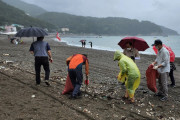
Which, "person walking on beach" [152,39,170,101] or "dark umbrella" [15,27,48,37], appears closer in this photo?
"person walking on beach" [152,39,170,101]

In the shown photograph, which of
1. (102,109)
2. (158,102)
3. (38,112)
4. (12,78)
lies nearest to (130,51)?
(158,102)

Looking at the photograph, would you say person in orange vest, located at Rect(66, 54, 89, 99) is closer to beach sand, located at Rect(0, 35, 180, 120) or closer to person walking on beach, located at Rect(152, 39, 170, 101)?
beach sand, located at Rect(0, 35, 180, 120)

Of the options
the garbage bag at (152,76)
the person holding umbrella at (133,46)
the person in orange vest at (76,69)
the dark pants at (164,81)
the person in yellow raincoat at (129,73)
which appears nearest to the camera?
the person in yellow raincoat at (129,73)

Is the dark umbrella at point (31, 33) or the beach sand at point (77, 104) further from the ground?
the dark umbrella at point (31, 33)

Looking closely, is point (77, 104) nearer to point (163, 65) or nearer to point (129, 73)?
point (129, 73)

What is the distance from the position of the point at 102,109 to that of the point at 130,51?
9.22 feet

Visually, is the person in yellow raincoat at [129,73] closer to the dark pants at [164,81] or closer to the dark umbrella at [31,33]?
the dark pants at [164,81]

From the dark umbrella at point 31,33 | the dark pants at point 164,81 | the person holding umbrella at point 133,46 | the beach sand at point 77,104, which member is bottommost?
the beach sand at point 77,104

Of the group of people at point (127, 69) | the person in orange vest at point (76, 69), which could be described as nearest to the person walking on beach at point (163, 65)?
the group of people at point (127, 69)

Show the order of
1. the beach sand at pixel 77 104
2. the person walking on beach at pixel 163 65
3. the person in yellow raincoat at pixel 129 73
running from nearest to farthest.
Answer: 1. the beach sand at pixel 77 104
2. the person in yellow raincoat at pixel 129 73
3. the person walking on beach at pixel 163 65

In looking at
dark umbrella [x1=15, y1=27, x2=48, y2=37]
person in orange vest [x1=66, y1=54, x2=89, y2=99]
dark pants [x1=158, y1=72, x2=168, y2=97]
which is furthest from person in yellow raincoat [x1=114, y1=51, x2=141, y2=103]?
dark umbrella [x1=15, y1=27, x2=48, y2=37]

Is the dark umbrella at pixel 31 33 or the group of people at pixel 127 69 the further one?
the dark umbrella at pixel 31 33

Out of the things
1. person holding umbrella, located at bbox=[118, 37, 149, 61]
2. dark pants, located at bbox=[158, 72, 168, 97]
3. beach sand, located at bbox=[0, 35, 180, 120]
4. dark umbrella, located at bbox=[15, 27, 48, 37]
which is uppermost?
dark umbrella, located at bbox=[15, 27, 48, 37]

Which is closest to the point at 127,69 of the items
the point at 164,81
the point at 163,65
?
the point at 163,65
